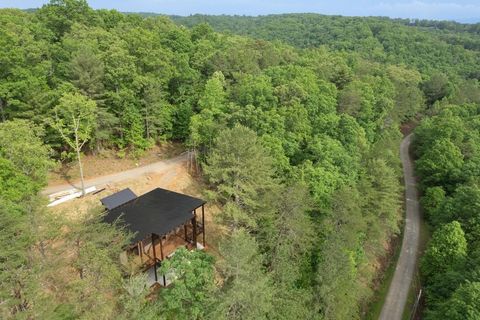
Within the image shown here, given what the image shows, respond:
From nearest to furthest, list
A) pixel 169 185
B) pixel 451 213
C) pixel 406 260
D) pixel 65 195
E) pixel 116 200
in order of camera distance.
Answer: pixel 116 200 < pixel 65 195 < pixel 169 185 < pixel 451 213 < pixel 406 260

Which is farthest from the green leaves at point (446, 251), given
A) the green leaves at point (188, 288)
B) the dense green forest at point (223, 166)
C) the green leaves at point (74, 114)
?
the green leaves at point (74, 114)

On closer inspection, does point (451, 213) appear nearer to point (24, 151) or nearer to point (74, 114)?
point (74, 114)

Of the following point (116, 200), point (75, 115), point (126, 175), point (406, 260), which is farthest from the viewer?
point (406, 260)

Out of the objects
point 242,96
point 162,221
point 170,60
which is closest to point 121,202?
point 162,221

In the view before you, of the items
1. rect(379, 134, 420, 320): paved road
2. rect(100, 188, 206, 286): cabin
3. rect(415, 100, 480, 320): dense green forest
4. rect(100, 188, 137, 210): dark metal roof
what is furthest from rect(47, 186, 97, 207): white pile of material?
rect(415, 100, 480, 320): dense green forest

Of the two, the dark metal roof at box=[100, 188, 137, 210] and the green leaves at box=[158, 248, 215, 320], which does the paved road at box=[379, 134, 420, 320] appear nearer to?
the green leaves at box=[158, 248, 215, 320]

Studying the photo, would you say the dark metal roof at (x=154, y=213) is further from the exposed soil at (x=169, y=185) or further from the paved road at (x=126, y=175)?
the paved road at (x=126, y=175)

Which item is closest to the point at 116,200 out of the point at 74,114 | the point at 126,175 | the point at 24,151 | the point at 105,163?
the point at 24,151
